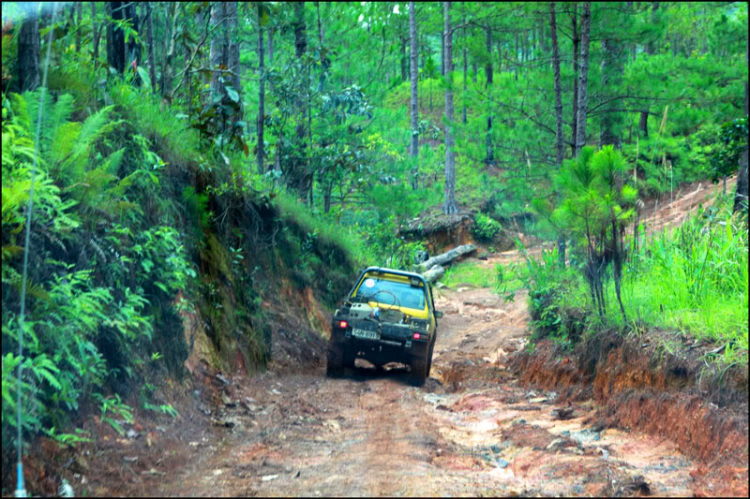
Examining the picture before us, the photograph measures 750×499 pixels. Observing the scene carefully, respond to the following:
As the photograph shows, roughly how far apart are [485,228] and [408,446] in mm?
23622

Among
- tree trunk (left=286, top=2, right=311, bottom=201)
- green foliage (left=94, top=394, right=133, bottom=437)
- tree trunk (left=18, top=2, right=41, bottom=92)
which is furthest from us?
tree trunk (left=286, top=2, right=311, bottom=201)

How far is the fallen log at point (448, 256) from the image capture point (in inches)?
1032

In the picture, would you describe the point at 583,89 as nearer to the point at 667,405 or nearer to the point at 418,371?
the point at 418,371

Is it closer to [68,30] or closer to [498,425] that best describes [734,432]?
[498,425]

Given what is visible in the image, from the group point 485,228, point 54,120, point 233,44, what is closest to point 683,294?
point 54,120

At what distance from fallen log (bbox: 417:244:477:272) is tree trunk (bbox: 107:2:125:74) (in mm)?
15832

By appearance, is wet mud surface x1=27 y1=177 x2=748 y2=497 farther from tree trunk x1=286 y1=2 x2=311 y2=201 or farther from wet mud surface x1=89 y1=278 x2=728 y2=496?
tree trunk x1=286 y1=2 x2=311 y2=201

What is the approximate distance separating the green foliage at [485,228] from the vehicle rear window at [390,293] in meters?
17.9

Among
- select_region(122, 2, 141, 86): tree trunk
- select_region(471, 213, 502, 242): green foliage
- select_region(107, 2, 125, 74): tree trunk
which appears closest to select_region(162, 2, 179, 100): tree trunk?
select_region(122, 2, 141, 86): tree trunk

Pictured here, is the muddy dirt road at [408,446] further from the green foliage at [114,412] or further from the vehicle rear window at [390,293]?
the vehicle rear window at [390,293]

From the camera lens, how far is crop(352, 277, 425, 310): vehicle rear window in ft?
39.3

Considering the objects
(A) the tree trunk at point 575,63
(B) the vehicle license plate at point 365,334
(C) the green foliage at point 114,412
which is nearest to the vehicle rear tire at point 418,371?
(B) the vehicle license plate at point 365,334

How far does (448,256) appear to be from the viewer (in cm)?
2753

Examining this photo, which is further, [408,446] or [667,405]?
[667,405]
